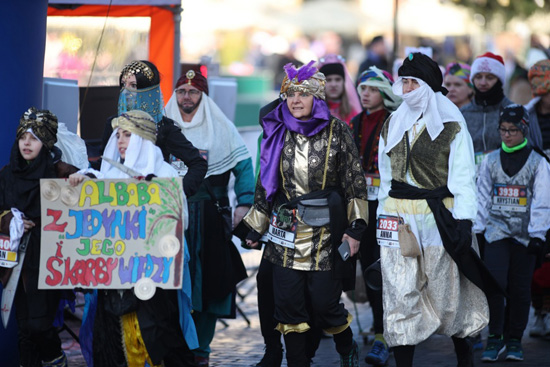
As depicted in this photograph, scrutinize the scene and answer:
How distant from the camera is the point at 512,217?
8.16 meters

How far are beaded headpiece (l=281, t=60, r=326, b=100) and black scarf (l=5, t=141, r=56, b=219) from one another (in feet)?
5.26

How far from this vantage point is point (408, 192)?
22.6 ft

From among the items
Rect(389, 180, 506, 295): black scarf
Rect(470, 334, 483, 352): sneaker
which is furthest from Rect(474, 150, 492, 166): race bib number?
Rect(389, 180, 506, 295): black scarf

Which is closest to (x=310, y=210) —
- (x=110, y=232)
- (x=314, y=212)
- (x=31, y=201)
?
(x=314, y=212)

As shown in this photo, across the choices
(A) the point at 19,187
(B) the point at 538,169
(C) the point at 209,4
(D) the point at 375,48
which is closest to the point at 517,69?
(D) the point at 375,48

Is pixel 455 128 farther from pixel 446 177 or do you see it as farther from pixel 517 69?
pixel 517 69

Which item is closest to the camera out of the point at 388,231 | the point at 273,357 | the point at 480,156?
the point at 388,231

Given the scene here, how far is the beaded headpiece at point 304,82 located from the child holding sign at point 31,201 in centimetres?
145

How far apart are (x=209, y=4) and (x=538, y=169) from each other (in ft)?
113

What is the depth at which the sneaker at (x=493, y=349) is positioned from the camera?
818 cm

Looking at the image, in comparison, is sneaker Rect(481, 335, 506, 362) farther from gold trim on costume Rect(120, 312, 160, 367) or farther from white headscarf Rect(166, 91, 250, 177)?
gold trim on costume Rect(120, 312, 160, 367)

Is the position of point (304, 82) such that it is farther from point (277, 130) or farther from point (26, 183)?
point (26, 183)

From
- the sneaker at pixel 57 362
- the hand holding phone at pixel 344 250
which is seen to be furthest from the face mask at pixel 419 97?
the sneaker at pixel 57 362

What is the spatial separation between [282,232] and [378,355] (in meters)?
1.70
